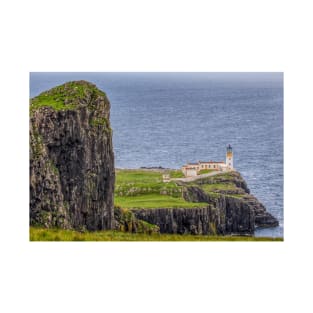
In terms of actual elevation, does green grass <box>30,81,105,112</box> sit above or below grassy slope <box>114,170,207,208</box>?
above

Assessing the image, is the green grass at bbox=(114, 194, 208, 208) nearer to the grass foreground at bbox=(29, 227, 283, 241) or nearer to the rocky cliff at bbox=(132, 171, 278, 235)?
the rocky cliff at bbox=(132, 171, 278, 235)

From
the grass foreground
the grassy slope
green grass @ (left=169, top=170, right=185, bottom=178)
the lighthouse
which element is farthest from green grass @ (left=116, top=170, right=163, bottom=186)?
the lighthouse

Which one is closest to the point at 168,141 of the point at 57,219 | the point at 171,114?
the point at 171,114

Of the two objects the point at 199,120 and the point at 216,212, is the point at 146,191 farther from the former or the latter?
the point at 199,120

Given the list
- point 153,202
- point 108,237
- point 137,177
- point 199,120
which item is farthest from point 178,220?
point 199,120

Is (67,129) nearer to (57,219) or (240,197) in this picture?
(57,219)

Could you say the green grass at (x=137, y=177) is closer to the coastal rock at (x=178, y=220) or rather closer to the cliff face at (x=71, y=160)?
the cliff face at (x=71, y=160)

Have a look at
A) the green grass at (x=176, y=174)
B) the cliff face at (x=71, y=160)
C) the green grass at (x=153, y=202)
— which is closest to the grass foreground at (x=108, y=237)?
the cliff face at (x=71, y=160)

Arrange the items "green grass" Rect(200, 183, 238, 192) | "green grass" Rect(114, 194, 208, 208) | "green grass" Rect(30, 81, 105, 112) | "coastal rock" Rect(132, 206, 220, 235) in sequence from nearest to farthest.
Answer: "green grass" Rect(30, 81, 105, 112) → "coastal rock" Rect(132, 206, 220, 235) → "green grass" Rect(114, 194, 208, 208) → "green grass" Rect(200, 183, 238, 192)
